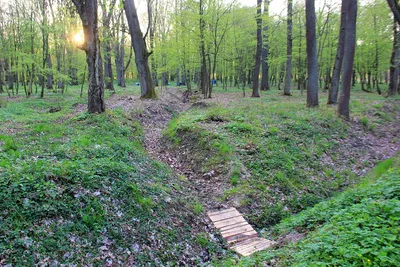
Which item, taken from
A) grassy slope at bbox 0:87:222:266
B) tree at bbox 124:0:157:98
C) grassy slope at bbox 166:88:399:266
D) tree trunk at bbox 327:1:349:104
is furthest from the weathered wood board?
tree trunk at bbox 327:1:349:104

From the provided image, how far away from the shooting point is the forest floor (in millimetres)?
3730

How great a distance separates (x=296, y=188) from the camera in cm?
686

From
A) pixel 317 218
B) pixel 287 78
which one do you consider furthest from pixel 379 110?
pixel 317 218

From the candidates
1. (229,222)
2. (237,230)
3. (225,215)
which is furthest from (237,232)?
(225,215)

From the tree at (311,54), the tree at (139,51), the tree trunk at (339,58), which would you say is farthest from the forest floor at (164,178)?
the tree at (139,51)

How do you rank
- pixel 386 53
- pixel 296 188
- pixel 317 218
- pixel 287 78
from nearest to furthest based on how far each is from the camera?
1. pixel 317 218
2. pixel 296 188
3. pixel 287 78
4. pixel 386 53

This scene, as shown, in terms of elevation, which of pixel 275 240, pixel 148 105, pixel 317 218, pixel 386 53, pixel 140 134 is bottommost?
pixel 275 240

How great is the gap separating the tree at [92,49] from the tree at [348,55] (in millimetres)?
10939

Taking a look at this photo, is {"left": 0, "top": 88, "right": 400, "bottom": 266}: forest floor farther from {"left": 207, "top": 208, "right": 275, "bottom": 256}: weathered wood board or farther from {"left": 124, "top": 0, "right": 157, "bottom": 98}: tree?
{"left": 124, "top": 0, "right": 157, "bottom": 98}: tree

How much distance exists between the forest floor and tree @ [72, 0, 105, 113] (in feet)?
→ 2.16

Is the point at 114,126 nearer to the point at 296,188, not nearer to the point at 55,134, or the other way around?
the point at 55,134

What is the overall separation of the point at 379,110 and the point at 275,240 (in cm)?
1326

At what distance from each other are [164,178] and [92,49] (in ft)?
18.8

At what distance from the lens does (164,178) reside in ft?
21.6
